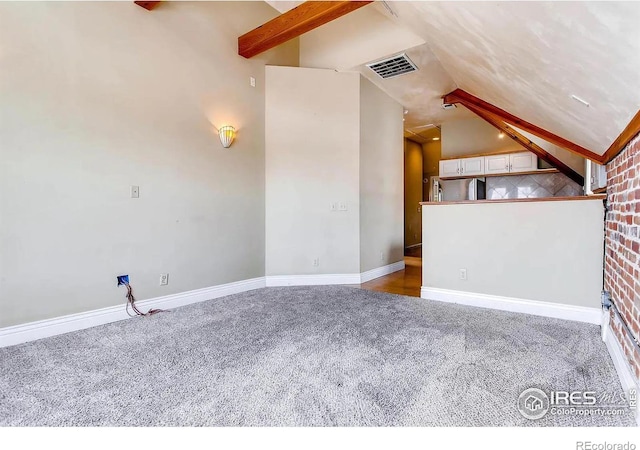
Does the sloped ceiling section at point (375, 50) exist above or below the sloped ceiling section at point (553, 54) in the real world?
above

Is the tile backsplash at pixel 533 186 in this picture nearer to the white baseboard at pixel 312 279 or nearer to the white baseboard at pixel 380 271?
the white baseboard at pixel 380 271

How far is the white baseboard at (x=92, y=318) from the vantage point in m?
2.19

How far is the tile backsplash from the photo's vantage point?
18.2ft

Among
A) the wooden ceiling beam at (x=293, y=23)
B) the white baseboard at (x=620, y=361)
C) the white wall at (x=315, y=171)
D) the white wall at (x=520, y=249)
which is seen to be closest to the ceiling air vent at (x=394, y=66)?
the white wall at (x=315, y=171)

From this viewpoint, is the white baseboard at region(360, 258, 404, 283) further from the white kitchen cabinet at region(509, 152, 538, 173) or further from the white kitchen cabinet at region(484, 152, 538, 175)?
the white kitchen cabinet at region(509, 152, 538, 173)

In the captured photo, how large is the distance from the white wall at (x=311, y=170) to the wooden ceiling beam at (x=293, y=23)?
0.50 meters

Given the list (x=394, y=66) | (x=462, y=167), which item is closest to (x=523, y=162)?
(x=462, y=167)

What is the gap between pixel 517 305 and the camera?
287 centimetres

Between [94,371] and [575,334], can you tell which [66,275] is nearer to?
[94,371]

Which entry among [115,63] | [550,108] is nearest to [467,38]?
[550,108]

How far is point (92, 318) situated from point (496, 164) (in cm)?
676

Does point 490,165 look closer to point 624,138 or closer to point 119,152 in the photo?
point 624,138

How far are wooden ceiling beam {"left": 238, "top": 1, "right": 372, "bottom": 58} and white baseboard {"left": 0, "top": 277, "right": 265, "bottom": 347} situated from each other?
2919 mm

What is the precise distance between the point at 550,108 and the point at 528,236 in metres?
1.17
